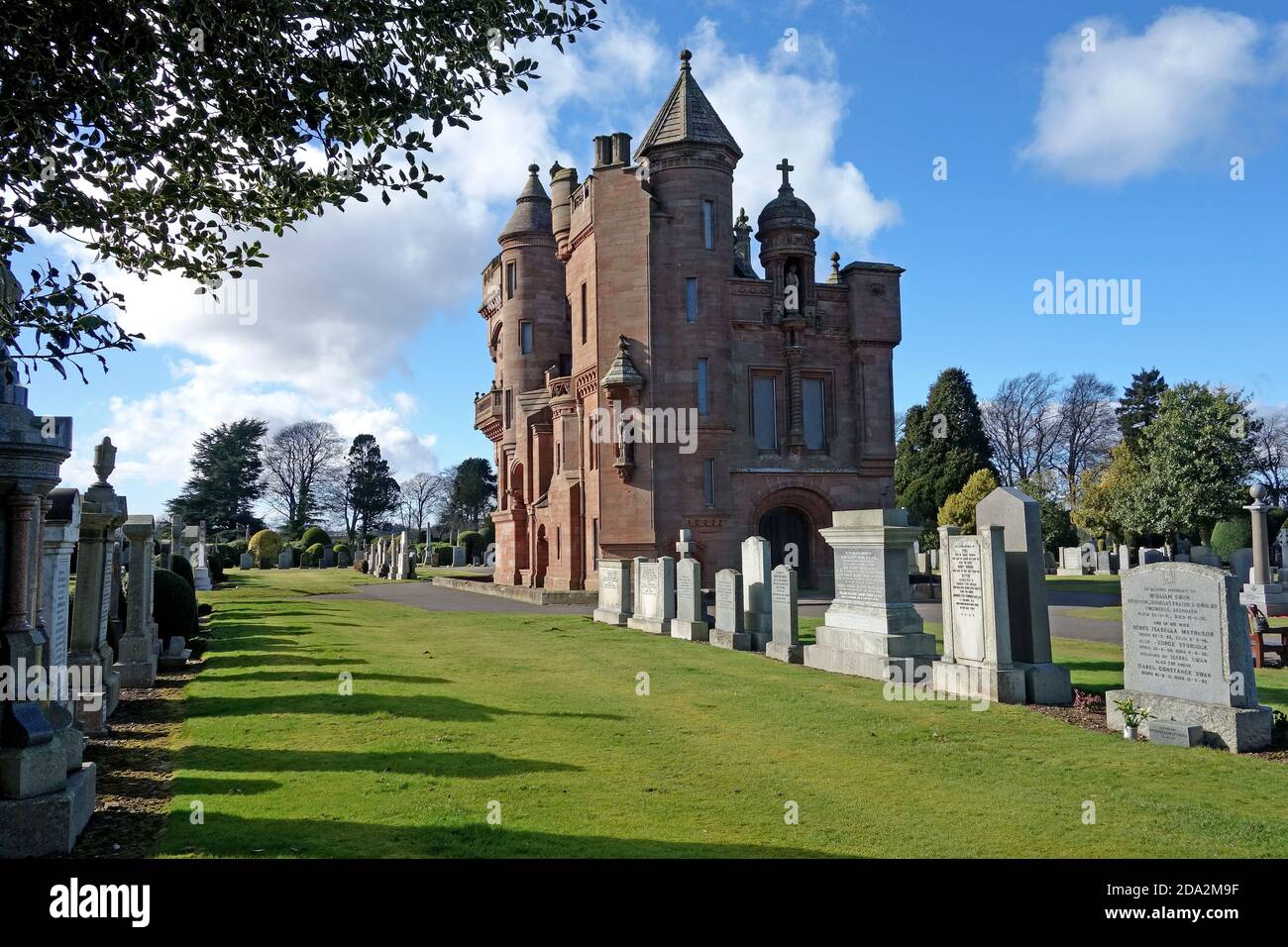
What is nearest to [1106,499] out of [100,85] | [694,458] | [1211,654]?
[694,458]

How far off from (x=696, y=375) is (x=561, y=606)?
9571 mm

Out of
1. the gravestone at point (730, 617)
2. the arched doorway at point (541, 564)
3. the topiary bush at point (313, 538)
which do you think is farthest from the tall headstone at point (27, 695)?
the topiary bush at point (313, 538)

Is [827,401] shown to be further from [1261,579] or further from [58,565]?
[58,565]

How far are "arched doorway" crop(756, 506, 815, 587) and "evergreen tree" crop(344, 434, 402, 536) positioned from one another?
218ft

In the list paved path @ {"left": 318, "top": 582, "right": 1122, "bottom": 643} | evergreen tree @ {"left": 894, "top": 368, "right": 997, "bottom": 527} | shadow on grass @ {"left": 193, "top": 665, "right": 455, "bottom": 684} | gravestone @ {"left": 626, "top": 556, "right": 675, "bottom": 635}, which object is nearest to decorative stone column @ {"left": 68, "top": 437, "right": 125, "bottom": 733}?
shadow on grass @ {"left": 193, "top": 665, "right": 455, "bottom": 684}

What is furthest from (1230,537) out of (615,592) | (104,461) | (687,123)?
(104,461)

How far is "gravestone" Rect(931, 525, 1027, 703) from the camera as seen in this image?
10.8 m

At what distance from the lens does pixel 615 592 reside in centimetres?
2306

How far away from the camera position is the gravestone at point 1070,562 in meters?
53.3

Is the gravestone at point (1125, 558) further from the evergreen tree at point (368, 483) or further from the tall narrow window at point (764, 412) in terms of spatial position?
the evergreen tree at point (368, 483)

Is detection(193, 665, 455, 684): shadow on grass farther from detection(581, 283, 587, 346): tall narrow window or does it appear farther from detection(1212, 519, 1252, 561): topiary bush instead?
detection(1212, 519, 1252, 561): topiary bush

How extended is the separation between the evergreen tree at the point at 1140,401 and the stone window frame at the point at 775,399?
147 feet
